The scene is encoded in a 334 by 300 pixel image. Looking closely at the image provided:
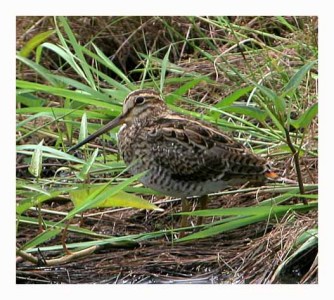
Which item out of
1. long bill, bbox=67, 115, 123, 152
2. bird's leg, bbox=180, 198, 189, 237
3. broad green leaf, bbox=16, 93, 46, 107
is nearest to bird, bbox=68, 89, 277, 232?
bird's leg, bbox=180, 198, 189, 237

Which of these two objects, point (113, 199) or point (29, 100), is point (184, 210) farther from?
point (29, 100)

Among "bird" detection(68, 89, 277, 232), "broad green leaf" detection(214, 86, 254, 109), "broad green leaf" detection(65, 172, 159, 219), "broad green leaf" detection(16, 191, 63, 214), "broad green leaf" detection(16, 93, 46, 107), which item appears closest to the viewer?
"broad green leaf" detection(65, 172, 159, 219)

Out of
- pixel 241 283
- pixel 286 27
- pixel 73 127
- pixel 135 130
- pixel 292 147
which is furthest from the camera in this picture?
pixel 286 27

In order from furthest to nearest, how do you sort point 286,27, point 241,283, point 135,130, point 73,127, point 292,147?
point 286,27 < point 73,127 < point 135,130 < point 292,147 < point 241,283

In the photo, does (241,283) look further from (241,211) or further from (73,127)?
(73,127)

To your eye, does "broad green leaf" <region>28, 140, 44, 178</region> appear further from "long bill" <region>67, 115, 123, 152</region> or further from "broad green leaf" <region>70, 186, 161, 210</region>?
"long bill" <region>67, 115, 123, 152</region>

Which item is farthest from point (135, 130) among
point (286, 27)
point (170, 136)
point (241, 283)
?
point (286, 27)

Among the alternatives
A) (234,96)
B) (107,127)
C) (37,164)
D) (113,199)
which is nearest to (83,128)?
(107,127)

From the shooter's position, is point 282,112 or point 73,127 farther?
point 73,127
